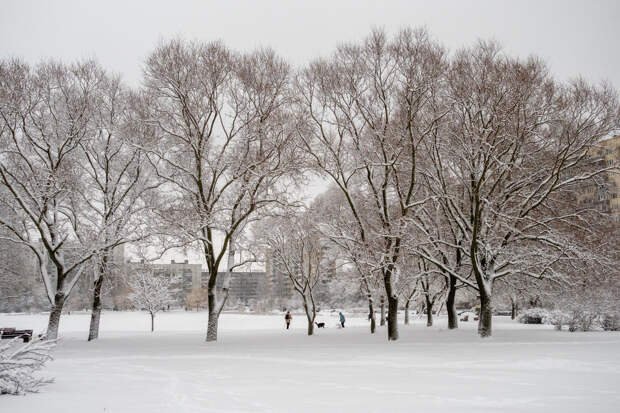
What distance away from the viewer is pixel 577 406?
7.39m

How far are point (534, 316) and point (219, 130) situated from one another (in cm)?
2969

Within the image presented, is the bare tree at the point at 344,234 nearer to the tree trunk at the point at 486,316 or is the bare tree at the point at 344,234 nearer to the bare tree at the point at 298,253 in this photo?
the bare tree at the point at 298,253

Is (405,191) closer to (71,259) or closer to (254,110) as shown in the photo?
(254,110)

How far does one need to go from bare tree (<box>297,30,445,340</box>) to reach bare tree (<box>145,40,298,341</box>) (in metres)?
1.81

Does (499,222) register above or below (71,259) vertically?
above

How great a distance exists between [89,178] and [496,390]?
2213 centimetres

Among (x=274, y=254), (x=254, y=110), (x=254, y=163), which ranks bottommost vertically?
(x=274, y=254)

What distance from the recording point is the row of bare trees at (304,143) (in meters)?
20.1

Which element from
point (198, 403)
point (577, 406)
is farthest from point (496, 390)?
point (198, 403)

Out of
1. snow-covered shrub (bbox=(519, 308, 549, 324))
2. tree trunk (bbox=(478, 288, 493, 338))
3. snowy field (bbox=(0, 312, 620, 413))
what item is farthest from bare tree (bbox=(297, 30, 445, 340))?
snow-covered shrub (bbox=(519, 308, 549, 324))

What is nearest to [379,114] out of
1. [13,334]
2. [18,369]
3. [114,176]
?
[114,176]

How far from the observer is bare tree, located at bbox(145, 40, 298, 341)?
20516 millimetres

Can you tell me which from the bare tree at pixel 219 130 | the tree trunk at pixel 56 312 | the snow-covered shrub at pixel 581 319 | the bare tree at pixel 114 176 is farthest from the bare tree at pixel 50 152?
the snow-covered shrub at pixel 581 319

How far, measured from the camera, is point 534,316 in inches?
1512
